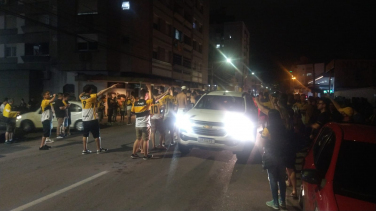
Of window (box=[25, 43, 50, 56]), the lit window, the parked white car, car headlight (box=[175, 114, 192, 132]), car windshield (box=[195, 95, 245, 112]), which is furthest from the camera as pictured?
window (box=[25, 43, 50, 56])

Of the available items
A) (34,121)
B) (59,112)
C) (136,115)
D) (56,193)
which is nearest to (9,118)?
(59,112)

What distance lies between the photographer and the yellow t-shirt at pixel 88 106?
9.10 m

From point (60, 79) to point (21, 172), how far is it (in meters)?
22.1

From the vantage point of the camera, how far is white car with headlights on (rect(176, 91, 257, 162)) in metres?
8.60

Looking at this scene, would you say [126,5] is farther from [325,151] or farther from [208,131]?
[325,151]

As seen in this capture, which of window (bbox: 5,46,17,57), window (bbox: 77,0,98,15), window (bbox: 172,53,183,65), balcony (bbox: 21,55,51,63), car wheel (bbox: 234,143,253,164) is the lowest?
car wheel (bbox: 234,143,253,164)

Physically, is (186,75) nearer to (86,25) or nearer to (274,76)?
(86,25)

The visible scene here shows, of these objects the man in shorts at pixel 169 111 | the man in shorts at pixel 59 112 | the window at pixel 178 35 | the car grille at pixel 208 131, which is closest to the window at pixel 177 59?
the window at pixel 178 35

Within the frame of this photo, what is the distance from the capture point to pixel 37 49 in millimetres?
29156

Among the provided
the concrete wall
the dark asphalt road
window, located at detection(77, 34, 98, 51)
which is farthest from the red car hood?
the concrete wall

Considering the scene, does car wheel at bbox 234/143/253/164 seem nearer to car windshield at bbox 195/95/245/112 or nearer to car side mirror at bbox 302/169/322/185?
car windshield at bbox 195/95/245/112

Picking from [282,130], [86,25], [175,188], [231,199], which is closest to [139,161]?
[175,188]

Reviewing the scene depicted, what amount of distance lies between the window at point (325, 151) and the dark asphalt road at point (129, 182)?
63.7 inches

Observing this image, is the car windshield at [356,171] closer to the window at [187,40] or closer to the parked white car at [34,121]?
the parked white car at [34,121]
